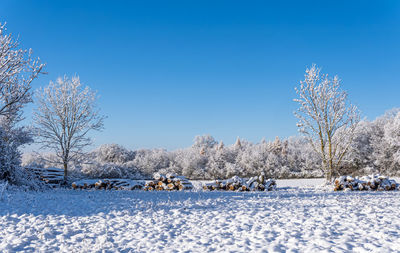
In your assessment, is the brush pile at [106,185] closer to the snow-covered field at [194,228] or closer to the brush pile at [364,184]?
the snow-covered field at [194,228]

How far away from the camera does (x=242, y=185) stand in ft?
60.5

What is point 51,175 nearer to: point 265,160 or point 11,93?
point 11,93

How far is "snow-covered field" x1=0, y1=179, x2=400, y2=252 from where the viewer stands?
17.8 feet

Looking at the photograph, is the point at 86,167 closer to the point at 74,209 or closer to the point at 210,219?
the point at 74,209

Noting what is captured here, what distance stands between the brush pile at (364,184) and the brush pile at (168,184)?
10.3 meters

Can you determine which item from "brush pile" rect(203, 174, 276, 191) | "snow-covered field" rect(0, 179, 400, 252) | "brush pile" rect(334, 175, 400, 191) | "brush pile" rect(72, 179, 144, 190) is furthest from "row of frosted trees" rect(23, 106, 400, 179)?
"snow-covered field" rect(0, 179, 400, 252)

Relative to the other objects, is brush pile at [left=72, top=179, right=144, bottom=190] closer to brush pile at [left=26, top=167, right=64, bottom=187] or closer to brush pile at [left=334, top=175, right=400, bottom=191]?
brush pile at [left=26, top=167, right=64, bottom=187]

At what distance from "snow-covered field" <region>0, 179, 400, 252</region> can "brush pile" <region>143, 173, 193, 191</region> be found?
9.13 metres

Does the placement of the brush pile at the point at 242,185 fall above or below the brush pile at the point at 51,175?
below

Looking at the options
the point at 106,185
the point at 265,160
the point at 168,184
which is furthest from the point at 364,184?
the point at 265,160

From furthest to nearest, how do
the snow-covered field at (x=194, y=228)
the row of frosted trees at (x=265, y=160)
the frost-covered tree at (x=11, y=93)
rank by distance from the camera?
the row of frosted trees at (x=265, y=160), the frost-covered tree at (x=11, y=93), the snow-covered field at (x=194, y=228)

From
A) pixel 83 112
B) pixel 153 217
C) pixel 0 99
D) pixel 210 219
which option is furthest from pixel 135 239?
pixel 83 112

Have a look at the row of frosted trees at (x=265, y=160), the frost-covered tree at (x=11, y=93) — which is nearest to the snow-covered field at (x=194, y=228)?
the frost-covered tree at (x=11, y=93)

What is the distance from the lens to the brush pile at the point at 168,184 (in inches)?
733
